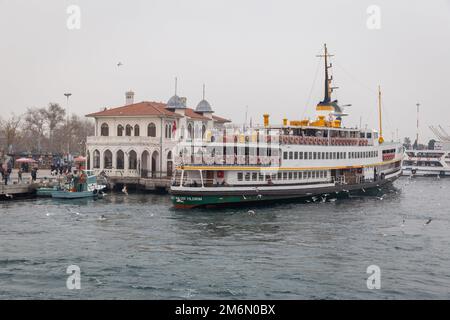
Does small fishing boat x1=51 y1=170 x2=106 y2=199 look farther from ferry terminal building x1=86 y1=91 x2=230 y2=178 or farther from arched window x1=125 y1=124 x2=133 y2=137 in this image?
arched window x1=125 y1=124 x2=133 y2=137

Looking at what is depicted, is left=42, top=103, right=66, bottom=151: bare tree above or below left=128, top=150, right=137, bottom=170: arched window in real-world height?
above

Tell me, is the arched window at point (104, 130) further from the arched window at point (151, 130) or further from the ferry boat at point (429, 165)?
the ferry boat at point (429, 165)

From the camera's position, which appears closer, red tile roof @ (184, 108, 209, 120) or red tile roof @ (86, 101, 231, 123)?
red tile roof @ (86, 101, 231, 123)

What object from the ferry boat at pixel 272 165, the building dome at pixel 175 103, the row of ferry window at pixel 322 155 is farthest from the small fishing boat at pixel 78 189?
the building dome at pixel 175 103

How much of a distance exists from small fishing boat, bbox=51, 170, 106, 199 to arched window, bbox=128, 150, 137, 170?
12321 millimetres

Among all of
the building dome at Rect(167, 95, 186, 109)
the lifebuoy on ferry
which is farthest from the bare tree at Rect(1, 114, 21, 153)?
the lifebuoy on ferry

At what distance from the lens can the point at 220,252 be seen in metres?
27.6

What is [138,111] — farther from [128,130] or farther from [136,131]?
[128,130]

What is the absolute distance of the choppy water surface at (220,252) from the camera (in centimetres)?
2134

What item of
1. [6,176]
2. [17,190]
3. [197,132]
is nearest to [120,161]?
[197,132]

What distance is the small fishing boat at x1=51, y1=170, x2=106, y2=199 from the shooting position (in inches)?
1913
